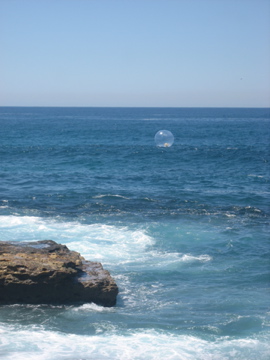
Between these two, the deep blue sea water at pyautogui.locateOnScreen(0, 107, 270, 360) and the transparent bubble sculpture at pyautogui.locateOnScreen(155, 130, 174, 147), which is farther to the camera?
the transparent bubble sculpture at pyautogui.locateOnScreen(155, 130, 174, 147)

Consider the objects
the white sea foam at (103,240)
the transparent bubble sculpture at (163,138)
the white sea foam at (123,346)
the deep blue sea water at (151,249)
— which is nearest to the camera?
the white sea foam at (123,346)

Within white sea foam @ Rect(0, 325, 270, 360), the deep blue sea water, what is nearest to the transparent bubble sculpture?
the deep blue sea water

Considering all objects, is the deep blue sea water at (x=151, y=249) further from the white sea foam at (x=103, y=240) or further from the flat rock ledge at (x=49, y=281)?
the flat rock ledge at (x=49, y=281)

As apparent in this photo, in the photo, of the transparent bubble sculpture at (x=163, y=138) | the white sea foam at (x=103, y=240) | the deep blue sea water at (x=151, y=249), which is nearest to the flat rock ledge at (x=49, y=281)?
the deep blue sea water at (x=151, y=249)

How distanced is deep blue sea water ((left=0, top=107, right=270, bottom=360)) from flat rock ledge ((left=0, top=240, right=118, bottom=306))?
43cm

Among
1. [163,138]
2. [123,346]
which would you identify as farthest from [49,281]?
[163,138]

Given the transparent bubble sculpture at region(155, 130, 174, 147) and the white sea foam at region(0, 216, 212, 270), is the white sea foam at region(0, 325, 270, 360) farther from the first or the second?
the transparent bubble sculpture at region(155, 130, 174, 147)

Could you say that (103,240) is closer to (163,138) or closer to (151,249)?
(151,249)

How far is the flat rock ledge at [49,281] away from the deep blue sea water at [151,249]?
1.40ft

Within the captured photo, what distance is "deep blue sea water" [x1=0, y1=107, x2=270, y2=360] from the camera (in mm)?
15156

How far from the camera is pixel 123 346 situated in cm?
1484

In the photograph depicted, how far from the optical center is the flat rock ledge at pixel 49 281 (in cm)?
1706

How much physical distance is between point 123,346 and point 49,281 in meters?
3.82

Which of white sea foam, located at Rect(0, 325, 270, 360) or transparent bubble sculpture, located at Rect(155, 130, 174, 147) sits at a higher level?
transparent bubble sculpture, located at Rect(155, 130, 174, 147)
